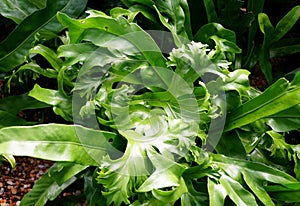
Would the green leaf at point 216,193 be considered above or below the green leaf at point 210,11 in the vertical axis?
below

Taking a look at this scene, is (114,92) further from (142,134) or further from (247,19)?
(247,19)

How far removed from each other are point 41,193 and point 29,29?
0.42 metres

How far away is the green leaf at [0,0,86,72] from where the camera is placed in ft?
4.00

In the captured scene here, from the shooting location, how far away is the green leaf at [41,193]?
116cm

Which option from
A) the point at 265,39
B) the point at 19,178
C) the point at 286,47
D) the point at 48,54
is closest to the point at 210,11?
the point at 265,39

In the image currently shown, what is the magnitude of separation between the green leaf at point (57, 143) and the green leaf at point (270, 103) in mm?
307

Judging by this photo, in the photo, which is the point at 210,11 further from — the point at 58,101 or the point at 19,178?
the point at 19,178

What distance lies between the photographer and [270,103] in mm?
1048

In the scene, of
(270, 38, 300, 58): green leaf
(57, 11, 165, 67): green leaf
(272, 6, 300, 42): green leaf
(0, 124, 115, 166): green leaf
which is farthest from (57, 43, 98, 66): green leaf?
(270, 38, 300, 58): green leaf

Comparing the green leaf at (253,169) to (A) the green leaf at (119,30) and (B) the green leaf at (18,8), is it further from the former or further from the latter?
(B) the green leaf at (18,8)

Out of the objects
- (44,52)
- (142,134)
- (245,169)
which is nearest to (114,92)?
(142,134)

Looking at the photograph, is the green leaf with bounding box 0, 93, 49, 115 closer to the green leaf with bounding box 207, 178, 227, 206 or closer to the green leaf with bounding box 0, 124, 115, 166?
the green leaf with bounding box 0, 124, 115, 166

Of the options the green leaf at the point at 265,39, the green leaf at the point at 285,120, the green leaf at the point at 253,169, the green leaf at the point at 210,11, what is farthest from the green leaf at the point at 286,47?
the green leaf at the point at 253,169

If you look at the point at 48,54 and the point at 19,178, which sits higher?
the point at 48,54
